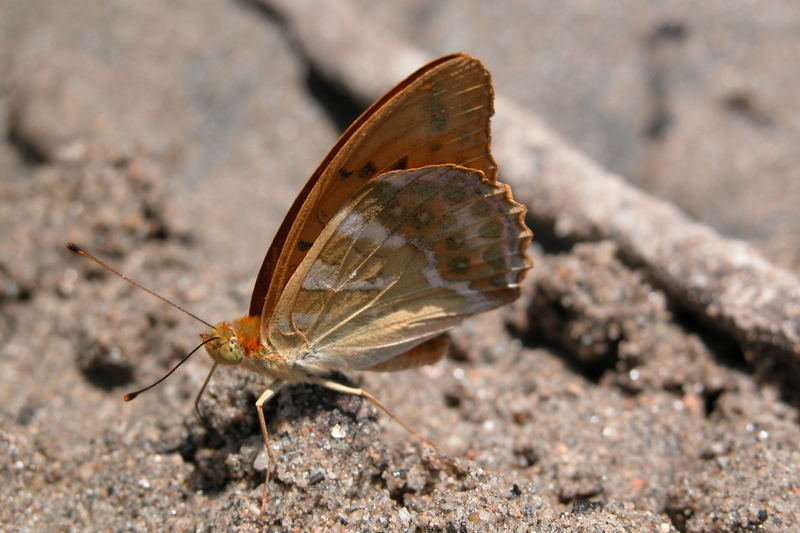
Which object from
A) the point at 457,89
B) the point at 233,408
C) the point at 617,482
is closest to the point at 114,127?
the point at 233,408

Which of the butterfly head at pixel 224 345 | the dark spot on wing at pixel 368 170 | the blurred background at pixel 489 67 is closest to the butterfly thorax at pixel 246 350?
the butterfly head at pixel 224 345

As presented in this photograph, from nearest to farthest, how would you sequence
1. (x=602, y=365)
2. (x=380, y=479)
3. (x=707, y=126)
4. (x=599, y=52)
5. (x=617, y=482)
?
(x=380, y=479) → (x=617, y=482) → (x=602, y=365) → (x=707, y=126) → (x=599, y=52)

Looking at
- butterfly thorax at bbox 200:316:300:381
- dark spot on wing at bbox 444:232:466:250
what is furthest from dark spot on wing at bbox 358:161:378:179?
butterfly thorax at bbox 200:316:300:381

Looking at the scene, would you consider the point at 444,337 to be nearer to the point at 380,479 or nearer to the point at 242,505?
the point at 380,479

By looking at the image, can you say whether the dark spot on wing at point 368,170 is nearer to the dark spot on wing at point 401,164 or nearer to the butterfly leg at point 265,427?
the dark spot on wing at point 401,164

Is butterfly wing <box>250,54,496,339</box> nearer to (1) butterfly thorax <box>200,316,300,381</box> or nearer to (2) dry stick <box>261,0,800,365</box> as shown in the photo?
(1) butterfly thorax <box>200,316,300,381</box>

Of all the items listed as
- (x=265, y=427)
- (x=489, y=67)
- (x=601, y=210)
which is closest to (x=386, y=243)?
(x=265, y=427)
